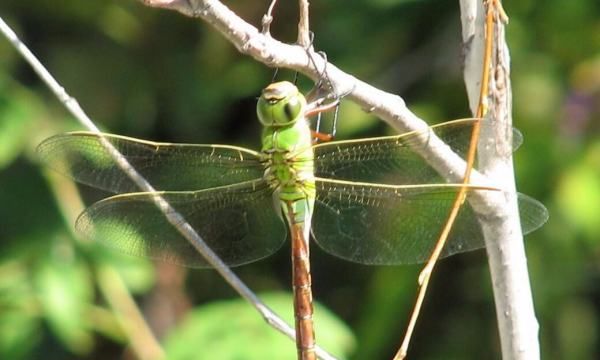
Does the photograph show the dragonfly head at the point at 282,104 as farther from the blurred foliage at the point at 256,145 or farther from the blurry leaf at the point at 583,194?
the blurry leaf at the point at 583,194

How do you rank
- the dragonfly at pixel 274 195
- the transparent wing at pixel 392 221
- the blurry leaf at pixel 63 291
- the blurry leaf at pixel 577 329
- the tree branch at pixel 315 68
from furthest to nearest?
1. the blurry leaf at pixel 577 329
2. the blurry leaf at pixel 63 291
3. the dragonfly at pixel 274 195
4. the transparent wing at pixel 392 221
5. the tree branch at pixel 315 68

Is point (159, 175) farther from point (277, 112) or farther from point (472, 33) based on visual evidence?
point (472, 33)

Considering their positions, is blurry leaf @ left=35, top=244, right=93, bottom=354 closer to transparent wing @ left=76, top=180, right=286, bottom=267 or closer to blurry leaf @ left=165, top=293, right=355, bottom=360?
blurry leaf @ left=165, top=293, right=355, bottom=360

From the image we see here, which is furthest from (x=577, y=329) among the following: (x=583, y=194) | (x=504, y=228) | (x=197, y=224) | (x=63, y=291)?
(x=504, y=228)

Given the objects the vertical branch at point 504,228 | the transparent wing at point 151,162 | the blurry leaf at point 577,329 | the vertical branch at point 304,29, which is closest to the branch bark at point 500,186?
the vertical branch at point 504,228

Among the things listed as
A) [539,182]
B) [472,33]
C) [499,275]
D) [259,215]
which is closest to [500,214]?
[499,275]

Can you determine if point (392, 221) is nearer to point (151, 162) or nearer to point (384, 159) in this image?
point (384, 159)
